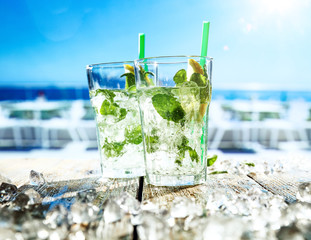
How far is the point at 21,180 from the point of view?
1.04m

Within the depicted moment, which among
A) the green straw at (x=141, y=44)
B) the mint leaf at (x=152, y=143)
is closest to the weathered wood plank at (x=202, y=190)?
the mint leaf at (x=152, y=143)

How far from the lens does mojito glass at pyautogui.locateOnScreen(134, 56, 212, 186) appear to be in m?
0.91

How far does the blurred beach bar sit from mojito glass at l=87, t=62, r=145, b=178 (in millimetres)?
5756

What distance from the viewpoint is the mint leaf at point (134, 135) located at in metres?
1.04

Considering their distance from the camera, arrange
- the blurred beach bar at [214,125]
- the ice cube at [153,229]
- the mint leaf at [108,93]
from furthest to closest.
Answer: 1. the blurred beach bar at [214,125]
2. the mint leaf at [108,93]
3. the ice cube at [153,229]

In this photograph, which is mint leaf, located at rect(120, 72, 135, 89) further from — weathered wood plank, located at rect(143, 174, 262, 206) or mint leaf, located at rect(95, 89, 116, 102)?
weathered wood plank, located at rect(143, 174, 262, 206)

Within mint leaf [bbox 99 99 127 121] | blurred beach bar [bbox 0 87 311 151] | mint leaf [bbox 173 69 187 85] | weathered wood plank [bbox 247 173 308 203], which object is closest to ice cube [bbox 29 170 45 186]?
mint leaf [bbox 99 99 127 121]

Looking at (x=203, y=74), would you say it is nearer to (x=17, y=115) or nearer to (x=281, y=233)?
(x=281, y=233)

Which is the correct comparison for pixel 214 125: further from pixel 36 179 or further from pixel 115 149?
pixel 36 179

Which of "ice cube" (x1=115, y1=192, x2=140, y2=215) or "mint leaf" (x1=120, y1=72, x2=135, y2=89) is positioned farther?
"mint leaf" (x1=120, y1=72, x2=135, y2=89)

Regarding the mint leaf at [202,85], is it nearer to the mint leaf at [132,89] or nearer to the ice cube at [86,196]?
the mint leaf at [132,89]

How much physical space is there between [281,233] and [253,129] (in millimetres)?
6669

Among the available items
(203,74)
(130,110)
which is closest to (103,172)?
(130,110)

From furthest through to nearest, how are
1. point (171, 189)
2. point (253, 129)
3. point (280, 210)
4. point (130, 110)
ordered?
point (253, 129) < point (130, 110) < point (171, 189) < point (280, 210)
